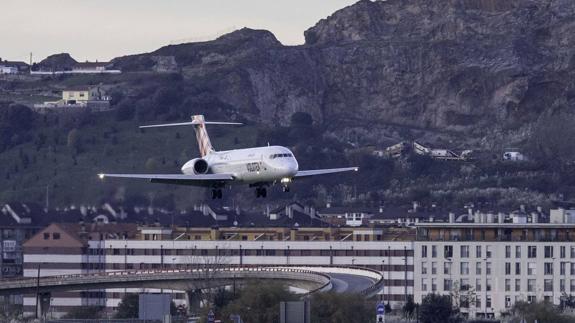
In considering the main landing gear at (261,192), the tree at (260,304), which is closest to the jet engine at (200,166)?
the main landing gear at (261,192)

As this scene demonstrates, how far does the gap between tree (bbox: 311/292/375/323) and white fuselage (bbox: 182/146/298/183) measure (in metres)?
15.6

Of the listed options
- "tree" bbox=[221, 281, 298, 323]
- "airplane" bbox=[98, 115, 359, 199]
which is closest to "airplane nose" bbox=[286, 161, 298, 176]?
"airplane" bbox=[98, 115, 359, 199]

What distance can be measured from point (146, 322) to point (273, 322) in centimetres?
910

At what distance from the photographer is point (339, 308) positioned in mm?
187125

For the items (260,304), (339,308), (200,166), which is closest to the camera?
(200,166)

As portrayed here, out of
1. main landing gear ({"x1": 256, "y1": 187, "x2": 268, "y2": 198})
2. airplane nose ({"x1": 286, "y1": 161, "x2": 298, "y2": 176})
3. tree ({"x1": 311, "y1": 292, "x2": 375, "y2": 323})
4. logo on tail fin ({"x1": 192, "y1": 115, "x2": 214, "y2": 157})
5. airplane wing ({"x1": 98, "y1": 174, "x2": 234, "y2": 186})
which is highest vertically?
logo on tail fin ({"x1": 192, "y1": 115, "x2": 214, "y2": 157})

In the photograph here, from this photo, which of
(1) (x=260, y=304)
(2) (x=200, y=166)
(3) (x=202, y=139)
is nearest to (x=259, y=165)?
(2) (x=200, y=166)

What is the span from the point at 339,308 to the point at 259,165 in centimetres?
2364

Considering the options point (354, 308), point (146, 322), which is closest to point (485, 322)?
point (354, 308)

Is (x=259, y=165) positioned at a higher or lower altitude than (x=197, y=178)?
higher

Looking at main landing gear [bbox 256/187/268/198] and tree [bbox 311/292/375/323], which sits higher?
main landing gear [bbox 256/187/268/198]

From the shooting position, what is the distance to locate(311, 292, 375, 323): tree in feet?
607

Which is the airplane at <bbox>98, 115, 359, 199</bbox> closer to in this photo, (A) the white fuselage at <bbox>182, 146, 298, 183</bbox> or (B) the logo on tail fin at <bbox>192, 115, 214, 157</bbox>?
(A) the white fuselage at <bbox>182, 146, 298, 183</bbox>

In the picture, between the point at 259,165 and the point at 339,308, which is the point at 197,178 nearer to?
the point at 259,165
